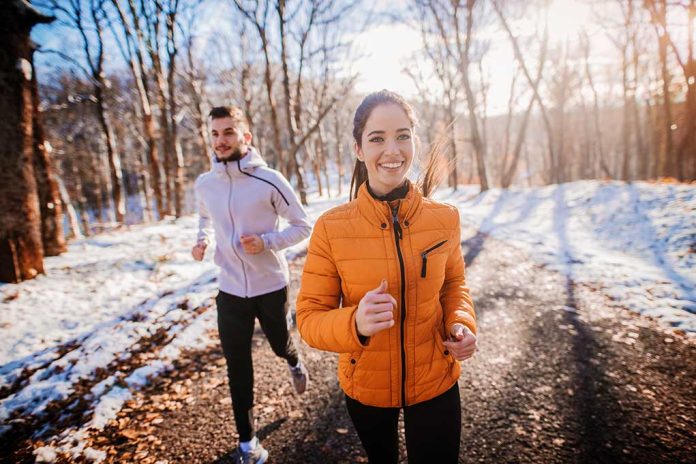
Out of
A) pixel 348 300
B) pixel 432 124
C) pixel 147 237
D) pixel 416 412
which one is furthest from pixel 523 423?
pixel 432 124

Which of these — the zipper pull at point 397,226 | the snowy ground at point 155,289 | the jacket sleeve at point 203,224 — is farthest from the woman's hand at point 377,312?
the snowy ground at point 155,289

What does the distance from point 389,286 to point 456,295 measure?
1.55 ft

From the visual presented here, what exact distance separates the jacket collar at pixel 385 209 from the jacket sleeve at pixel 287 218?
1.22 m

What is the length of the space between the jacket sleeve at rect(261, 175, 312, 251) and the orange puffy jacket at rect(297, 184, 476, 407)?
3.63 feet

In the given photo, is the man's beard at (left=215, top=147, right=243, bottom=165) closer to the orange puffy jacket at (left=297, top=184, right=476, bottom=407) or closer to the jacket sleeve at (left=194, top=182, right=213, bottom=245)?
the jacket sleeve at (left=194, top=182, right=213, bottom=245)

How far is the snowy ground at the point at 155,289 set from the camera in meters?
3.88

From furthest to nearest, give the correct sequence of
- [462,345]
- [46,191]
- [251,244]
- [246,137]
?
[46,191] → [246,137] → [251,244] → [462,345]

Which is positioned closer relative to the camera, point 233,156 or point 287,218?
point 233,156

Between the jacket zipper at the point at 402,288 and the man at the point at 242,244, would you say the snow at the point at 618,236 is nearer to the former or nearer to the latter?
the jacket zipper at the point at 402,288

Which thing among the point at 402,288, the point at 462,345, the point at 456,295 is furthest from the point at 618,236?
the point at 402,288

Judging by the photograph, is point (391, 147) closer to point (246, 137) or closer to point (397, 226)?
point (397, 226)

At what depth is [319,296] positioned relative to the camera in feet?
5.18

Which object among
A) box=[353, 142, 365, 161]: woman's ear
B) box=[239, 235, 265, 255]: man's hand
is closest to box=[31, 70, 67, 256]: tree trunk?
box=[239, 235, 265, 255]: man's hand

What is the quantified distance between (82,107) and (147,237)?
893 inches
